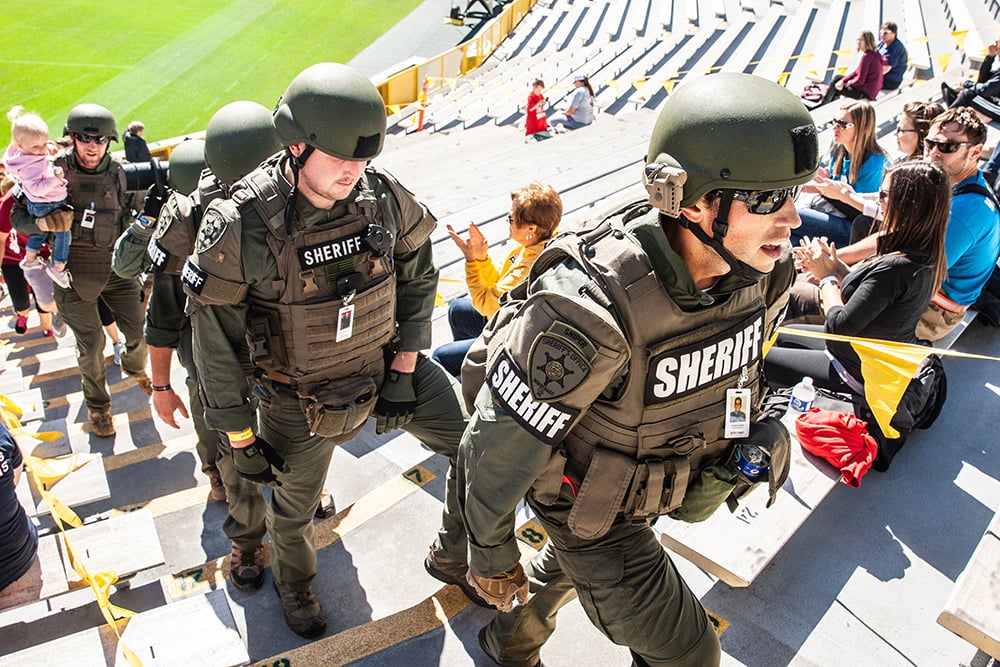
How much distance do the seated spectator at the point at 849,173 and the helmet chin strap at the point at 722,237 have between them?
390 cm

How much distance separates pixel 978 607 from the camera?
311 cm

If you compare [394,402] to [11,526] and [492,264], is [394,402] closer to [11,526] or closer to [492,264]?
[492,264]

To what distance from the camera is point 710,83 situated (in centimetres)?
261

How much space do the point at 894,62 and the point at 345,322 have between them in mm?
13003

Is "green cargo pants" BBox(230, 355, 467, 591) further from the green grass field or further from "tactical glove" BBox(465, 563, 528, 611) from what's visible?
the green grass field

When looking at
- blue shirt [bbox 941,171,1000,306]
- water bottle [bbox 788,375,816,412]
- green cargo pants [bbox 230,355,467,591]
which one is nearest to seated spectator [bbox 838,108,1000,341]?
blue shirt [bbox 941,171,1000,306]

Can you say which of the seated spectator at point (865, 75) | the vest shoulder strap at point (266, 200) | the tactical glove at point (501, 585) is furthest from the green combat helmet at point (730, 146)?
the seated spectator at point (865, 75)

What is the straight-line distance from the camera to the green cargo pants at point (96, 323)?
5625 millimetres

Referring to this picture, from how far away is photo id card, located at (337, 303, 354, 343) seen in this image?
3.61 metres

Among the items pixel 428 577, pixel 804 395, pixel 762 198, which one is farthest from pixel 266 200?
pixel 804 395

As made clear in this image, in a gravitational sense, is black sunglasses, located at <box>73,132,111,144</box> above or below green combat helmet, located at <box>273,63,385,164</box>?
below

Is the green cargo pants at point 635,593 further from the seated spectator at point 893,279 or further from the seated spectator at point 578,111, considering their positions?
the seated spectator at point 578,111

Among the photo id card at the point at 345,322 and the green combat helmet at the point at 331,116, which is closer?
the green combat helmet at the point at 331,116

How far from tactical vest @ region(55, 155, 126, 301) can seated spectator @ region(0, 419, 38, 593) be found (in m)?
2.11
